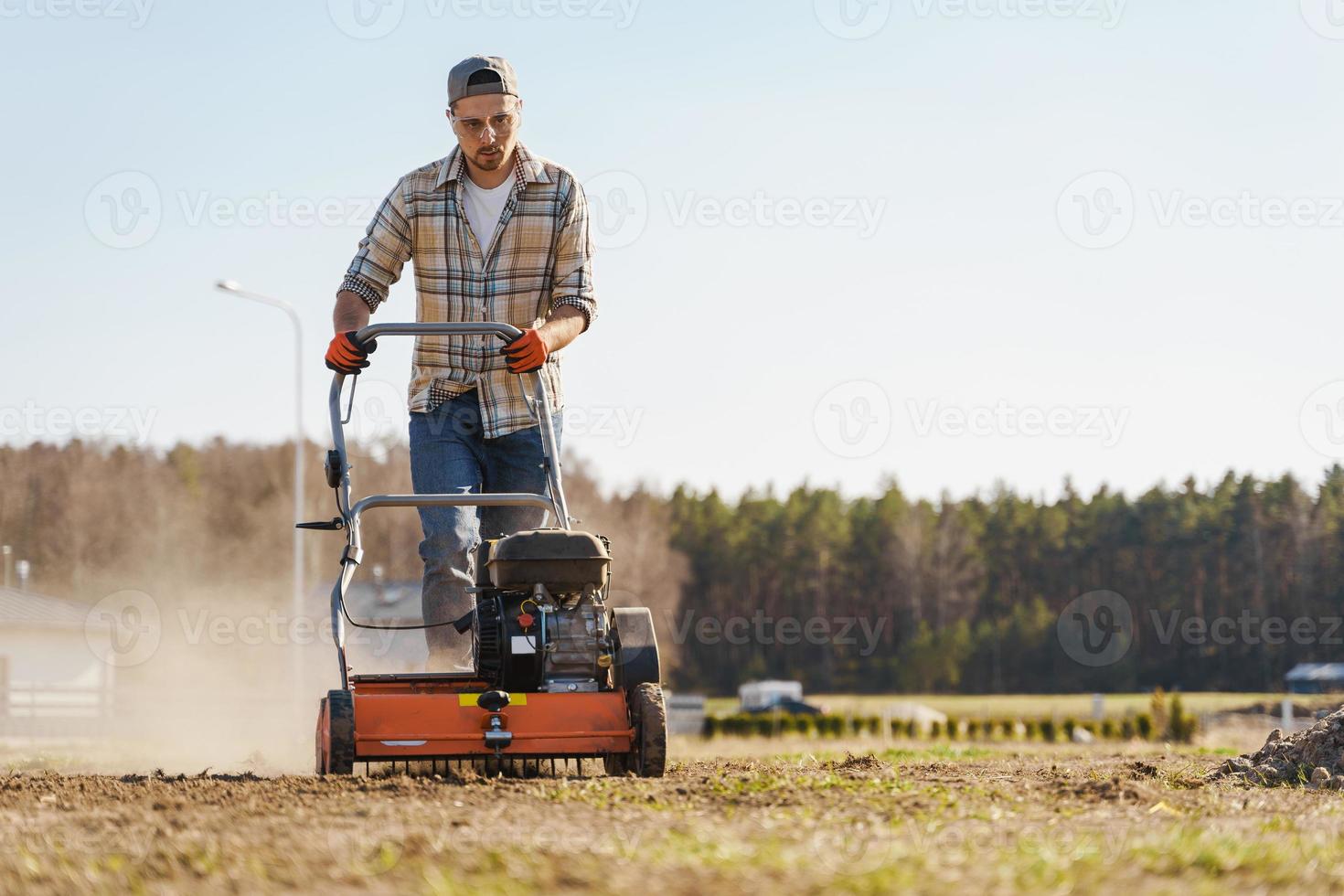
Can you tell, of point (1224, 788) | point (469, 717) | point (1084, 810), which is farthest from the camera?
point (1224, 788)

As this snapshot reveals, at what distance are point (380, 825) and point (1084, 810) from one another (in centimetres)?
192

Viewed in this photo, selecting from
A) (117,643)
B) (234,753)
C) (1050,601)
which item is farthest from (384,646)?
(1050,601)

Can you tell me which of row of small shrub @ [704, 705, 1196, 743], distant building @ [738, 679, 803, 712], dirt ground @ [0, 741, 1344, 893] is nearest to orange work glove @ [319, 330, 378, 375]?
dirt ground @ [0, 741, 1344, 893]

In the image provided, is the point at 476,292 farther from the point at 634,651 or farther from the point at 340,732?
the point at 340,732

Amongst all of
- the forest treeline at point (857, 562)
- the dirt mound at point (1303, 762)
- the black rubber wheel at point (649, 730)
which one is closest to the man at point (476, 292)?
the black rubber wheel at point (649, 730)

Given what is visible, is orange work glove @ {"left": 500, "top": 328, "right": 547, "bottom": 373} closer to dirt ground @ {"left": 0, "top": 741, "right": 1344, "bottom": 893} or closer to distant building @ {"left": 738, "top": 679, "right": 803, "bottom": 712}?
dirt ground @ {"left": 0, "top": 741, "right": 1344, "bottom": 893}

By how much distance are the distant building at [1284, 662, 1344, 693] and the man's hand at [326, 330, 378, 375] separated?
65.3 metres

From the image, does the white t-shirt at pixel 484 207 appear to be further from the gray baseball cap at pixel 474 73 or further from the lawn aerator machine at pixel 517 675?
Answer: the lawn aerator machine at pixel 517 675

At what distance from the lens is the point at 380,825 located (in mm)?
3590

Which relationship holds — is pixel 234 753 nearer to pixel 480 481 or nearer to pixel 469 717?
pixel 480 481

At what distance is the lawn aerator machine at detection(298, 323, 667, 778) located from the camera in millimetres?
4742

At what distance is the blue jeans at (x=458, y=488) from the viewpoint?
236 inches

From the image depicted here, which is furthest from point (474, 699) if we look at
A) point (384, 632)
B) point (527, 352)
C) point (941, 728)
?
point (941, 728)

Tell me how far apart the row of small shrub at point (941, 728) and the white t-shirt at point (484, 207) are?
29980 millimetres
